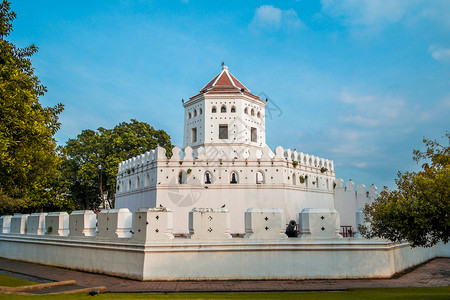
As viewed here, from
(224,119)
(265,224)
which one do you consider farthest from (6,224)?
(224,119)

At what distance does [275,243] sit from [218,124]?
67.5ft

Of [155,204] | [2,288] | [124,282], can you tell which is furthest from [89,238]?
[155,204]

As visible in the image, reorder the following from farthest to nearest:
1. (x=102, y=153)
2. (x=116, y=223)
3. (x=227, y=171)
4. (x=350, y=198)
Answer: (x=102, y=153)
(x=350, y=198)
(x=227, y=171)
(x=116, y=223)

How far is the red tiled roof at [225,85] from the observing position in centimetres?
3234

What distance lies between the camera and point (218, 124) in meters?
31.4

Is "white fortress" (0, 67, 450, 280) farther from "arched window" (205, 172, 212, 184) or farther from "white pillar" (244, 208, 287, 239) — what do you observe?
"arched window" (205, 172, 212, 184)

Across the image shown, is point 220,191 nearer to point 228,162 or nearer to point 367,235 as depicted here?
point 228,162

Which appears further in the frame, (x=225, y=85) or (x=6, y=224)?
(x=225, y=85)

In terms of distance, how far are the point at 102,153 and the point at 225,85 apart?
13650 millimetres

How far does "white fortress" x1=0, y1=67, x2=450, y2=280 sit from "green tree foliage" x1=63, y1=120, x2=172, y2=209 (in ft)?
20.6

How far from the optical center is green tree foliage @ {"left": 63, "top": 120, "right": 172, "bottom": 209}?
3612 cm

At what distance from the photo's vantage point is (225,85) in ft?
109

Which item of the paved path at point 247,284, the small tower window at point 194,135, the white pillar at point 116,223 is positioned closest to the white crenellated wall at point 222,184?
the small tower window at point 194,135

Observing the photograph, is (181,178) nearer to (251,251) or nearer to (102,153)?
(102,153)
